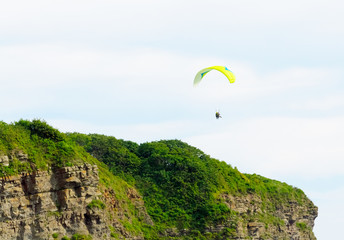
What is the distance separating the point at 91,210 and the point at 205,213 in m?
14.5

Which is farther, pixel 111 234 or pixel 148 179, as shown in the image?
pixel 148 179

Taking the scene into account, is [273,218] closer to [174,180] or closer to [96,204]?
[174,180]

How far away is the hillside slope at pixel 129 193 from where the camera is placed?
44.6 meters

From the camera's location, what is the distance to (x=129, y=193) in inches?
2267

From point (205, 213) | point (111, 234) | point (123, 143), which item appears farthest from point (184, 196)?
point (111, 234)

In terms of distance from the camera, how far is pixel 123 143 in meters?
64.5

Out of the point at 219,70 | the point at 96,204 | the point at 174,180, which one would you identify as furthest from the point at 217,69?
the point at 96,204

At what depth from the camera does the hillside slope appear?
44562 mm

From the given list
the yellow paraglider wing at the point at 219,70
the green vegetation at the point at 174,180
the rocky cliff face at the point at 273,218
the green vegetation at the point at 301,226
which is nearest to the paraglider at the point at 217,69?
the yellow paraglider wing at the point at 219,70

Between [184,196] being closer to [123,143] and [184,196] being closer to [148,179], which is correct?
[148,179]

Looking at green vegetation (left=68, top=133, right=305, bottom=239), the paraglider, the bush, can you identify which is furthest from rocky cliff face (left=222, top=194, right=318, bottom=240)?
the bush

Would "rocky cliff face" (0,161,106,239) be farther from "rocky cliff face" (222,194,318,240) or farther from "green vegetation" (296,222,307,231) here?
"green vegetation" (296,222,307,231)

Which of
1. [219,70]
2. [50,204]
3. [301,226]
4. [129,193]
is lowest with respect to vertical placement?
[301,226]

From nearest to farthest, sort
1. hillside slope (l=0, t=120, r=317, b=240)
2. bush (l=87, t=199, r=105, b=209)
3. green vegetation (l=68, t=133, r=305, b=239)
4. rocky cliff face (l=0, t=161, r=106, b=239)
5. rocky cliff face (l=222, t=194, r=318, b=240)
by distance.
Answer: rocky cliff face (l=0, t=161, r=106, b=239)
hillside slope (l=0, t=120, r=317, b=240)
bush (l=87, t=199, r=105, b=209)
green vegetation (l=68, t=133, r=305, b=239)
rocky cliff face (l=222, t=194, r=318, b=240)
